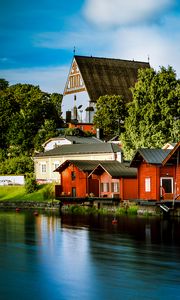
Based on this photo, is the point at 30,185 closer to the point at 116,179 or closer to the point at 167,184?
the point at 116,179

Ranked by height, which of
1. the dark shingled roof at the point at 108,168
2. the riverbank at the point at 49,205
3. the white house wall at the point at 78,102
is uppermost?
the white house wall at the point at 78,102

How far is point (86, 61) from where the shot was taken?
515 feet

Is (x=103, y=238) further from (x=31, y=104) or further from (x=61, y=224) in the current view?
(x=31, y=104)

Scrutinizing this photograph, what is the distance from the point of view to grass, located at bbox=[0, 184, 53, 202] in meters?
80.0

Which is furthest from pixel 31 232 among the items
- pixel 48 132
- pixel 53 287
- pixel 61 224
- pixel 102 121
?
pixel 102 121

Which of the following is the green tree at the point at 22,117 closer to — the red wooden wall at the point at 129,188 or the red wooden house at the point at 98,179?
the red wooden house at the point at 98,179

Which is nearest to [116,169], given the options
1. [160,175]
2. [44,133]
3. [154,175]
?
[154,175]

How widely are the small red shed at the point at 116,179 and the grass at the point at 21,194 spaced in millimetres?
8122

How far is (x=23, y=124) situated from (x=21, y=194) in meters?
23.6

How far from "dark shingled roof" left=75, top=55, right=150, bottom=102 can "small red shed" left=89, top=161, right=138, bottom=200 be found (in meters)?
75.6

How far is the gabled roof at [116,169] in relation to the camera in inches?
2773

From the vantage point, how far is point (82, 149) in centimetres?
9000

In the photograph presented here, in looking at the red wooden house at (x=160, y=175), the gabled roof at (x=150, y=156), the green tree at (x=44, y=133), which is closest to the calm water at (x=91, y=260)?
the red wooden house at (x=160, y=175)

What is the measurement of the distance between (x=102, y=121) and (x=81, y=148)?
23628mm
